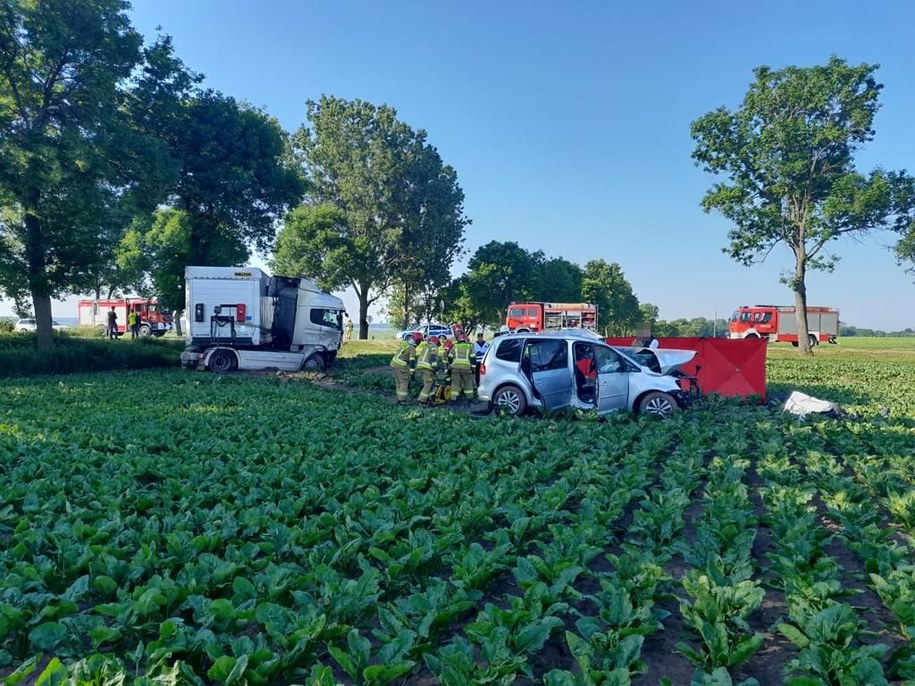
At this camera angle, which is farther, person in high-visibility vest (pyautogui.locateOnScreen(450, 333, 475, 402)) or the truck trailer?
the truck trailer

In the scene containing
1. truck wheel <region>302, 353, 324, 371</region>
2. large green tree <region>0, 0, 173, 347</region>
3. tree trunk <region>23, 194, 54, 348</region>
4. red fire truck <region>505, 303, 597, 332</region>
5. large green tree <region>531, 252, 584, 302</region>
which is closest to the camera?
large green tree <region>0, 0, 173, 347</region>

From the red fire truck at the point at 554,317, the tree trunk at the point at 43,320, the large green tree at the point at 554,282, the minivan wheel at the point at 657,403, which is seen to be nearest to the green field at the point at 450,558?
the minivan wheel at the point at 657,403

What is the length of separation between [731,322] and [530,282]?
18.6 meters

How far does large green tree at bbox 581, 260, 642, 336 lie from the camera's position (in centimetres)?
7363

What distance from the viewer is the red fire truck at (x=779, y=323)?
47.6m

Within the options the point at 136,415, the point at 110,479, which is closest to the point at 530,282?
the point at 136,415

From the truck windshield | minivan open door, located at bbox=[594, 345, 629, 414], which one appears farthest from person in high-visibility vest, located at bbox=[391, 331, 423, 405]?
the truck windshield

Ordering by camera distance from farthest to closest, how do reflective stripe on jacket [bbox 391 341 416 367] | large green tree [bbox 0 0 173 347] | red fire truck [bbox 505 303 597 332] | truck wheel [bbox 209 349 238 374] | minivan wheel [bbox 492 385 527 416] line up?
red fire truck [bbox 505 303 597 332]
truck wheel [bbox 209 349 238 374]
large green tree [bbox 0 0 173 347]
reflective stripe on jacket [bbox 391 341 416 367]
minivan wheel [bbox 492 385 527 416]

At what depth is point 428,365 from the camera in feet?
45.9

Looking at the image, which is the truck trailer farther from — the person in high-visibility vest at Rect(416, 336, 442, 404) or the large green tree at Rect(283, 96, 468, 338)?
the large green tree at Rect(283, 96, 468, 338)

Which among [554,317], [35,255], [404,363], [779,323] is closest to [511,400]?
[404,363]

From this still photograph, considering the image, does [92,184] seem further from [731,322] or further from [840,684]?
[731,322]

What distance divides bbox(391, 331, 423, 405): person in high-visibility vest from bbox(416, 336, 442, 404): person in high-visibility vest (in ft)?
0.75

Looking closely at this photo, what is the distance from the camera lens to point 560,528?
4.79 meters
